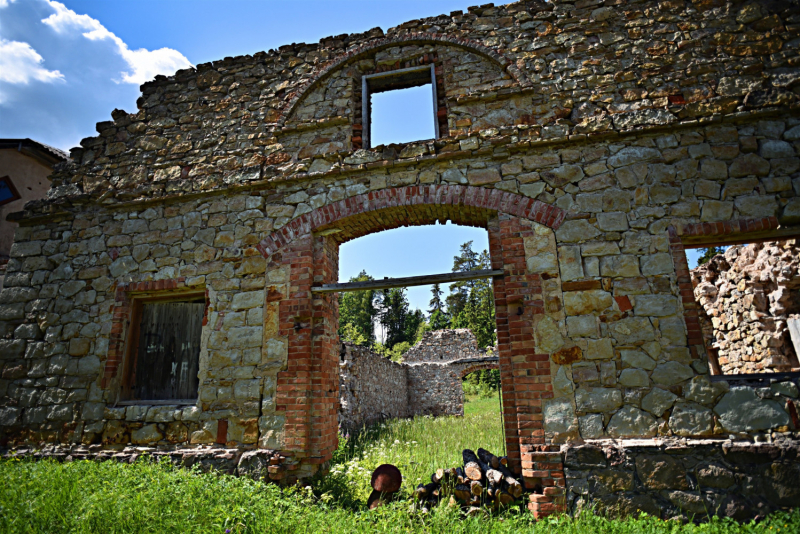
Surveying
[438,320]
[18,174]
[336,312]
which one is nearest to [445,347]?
[336,312]

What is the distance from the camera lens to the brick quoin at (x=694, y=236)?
4.41m

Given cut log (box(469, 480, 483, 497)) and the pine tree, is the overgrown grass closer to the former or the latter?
cut log (box(469, 480, 483, 497))

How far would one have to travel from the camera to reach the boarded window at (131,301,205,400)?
579 cm

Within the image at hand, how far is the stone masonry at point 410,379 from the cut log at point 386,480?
15.9ft

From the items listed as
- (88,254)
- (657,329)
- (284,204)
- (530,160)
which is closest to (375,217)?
(284,204)

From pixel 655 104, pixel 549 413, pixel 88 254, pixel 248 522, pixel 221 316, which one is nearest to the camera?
pixel 248 522

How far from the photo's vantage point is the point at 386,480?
15.1 ft

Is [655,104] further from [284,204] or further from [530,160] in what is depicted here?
[284,204]

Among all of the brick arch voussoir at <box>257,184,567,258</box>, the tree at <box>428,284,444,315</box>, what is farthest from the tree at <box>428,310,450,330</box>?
the brick arch voussoir at <box>257,184,567,258</box>

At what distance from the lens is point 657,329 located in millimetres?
4504

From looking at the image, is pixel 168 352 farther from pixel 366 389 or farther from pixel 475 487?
pixel 366 389

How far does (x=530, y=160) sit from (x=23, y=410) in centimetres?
755

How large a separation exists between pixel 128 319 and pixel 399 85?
205 inches

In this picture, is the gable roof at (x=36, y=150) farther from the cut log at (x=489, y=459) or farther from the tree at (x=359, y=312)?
the tree at (x=359, y=312)
